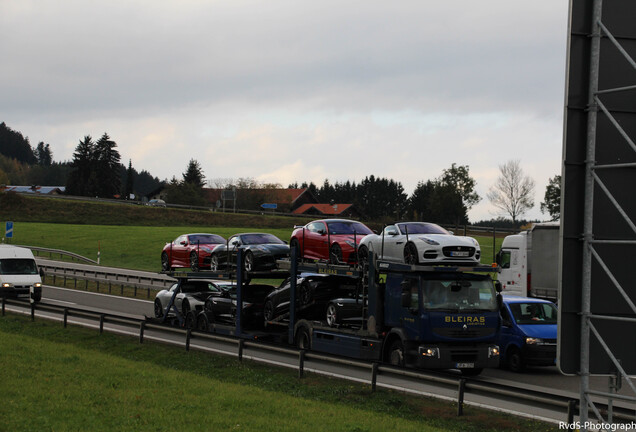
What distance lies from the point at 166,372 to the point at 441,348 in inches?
219

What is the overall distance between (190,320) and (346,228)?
6.52 meters

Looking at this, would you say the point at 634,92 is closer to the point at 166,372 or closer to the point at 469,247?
the point at 469,247

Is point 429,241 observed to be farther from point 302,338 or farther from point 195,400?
point 195,400

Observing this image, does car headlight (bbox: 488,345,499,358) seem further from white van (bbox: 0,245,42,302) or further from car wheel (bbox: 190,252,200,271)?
white van (bbox: 0,245,42,302)

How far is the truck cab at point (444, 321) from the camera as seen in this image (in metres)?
15.5

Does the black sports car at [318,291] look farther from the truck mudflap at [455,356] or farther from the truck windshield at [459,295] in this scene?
the truck mudflap at [455,356]

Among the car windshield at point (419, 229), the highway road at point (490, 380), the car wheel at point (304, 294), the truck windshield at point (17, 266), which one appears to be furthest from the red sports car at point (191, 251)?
the truck windshield at point (17, 266)

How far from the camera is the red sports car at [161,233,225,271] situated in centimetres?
2381

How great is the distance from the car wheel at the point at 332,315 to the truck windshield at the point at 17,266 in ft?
65.5

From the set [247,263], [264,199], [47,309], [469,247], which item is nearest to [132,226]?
[264,199]

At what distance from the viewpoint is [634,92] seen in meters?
5.76

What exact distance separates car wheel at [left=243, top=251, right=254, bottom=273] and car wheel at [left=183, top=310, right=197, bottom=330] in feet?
10.8

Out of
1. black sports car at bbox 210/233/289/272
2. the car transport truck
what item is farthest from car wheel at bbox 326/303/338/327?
black sports car at bbox 210/233/289/272

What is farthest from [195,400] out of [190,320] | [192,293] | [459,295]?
[192,293]
